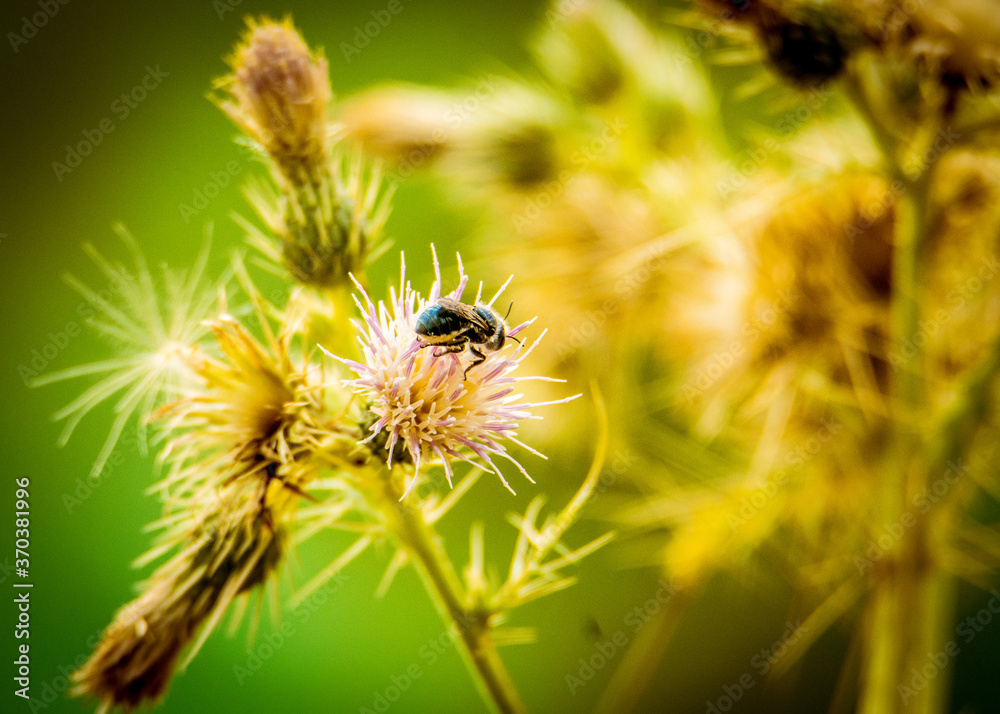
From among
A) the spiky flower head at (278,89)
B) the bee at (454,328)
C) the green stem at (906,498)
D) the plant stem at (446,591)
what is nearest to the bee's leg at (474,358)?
the bee at (454,328)

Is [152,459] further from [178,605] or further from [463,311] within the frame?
[463,311]

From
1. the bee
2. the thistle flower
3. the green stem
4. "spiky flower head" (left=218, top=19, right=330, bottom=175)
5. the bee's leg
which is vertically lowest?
the green stem

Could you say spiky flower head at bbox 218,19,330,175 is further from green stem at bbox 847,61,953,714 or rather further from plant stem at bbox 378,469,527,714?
green stem at bbox 847,61,953,714

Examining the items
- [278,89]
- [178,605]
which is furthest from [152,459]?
[278,89]

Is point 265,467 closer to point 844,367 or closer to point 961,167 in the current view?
point 844,367

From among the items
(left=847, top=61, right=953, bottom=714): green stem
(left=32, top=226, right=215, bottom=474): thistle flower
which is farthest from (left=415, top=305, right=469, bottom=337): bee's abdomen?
(left=847, top=61, right=953, bottom=714): green stem

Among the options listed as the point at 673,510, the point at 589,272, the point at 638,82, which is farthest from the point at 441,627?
the point at 638,82
